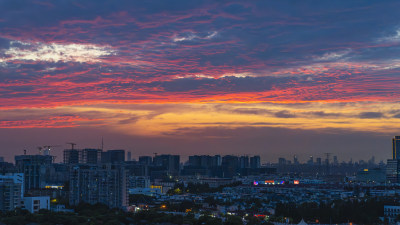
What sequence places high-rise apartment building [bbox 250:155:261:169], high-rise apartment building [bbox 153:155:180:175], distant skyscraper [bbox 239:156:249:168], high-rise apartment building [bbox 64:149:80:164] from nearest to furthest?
high-rise apartment building [bbox 64:149:80:164]
high-rise apartment building [bbox 153:155:180:175]
distant skyscraper [bbox 239:156:249:168]
high-rise apartment building [bbox 250:155:261:169]

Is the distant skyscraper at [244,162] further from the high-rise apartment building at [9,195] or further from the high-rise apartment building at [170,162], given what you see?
the high-rise apartment building at [9,195]

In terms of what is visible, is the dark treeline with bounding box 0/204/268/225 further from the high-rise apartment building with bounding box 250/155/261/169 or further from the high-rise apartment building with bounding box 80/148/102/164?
the high-rise apartment building with bounding box 250/155/261/169

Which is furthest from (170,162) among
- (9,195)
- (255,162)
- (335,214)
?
(335,214)

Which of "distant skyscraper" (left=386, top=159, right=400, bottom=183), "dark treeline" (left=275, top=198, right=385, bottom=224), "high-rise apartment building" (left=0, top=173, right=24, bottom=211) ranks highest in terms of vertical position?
"distant skyscraper" (left=386, top=159, right=400, bottom=183)

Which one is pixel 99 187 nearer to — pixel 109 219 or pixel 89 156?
pixel 109 219

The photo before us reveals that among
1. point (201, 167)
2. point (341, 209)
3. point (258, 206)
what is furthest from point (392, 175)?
point (341, 209)

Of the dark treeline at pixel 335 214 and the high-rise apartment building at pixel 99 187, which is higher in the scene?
the high-rise apartment building at pixel 99 187

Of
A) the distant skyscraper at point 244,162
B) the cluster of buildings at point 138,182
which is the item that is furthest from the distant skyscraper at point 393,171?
the distant skyscraper at point 244,162

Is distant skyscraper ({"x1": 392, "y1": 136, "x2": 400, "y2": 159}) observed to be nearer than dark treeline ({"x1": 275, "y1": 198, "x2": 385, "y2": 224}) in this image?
No

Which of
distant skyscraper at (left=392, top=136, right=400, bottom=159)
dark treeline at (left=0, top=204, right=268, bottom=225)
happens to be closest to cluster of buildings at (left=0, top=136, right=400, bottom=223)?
distant skyscraper at (left=392, top=136, right=400, bottom=159)

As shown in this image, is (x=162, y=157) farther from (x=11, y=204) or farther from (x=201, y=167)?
(x=11, y=204)

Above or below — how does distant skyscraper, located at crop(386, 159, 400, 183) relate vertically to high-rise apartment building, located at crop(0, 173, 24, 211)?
above
